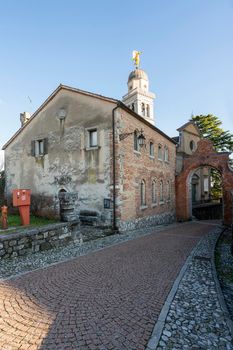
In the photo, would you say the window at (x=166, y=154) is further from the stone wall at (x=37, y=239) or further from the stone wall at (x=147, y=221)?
the stone wall at (x=37, y=239)

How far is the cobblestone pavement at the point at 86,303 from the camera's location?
10.6 ft

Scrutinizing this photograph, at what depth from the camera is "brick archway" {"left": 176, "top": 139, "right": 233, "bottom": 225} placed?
738 inches

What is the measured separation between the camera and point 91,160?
13.3 meters

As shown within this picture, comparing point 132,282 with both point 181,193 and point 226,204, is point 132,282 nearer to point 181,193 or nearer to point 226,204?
point 226,204

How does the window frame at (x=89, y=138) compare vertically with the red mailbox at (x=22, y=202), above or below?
above

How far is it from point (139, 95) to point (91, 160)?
2003 centimetres

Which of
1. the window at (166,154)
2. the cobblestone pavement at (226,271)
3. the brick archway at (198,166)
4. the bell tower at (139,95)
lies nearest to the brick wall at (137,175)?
the window at (166,154)

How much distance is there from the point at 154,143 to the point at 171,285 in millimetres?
13610

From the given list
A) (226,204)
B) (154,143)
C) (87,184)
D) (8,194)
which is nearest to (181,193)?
(226,204)

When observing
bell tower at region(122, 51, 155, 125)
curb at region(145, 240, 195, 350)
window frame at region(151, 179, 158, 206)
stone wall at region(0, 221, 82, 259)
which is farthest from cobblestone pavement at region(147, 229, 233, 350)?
bell tower at region(122, 51, 155, 125)

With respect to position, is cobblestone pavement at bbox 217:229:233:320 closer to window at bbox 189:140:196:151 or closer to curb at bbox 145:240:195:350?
curb at bbox 145:240:195:350

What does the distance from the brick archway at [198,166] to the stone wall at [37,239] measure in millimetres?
13711

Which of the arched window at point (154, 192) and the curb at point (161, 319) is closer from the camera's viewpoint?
the curb at point (161, 319)

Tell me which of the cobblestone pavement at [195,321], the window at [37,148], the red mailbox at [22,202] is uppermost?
the window at [37,148]
